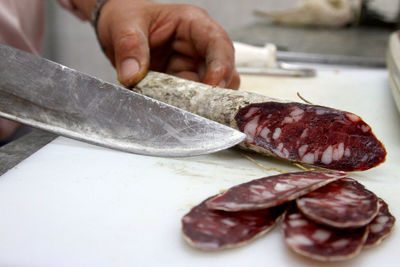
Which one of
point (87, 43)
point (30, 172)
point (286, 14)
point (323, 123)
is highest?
point (323, 123)

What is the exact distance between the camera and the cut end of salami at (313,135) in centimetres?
124

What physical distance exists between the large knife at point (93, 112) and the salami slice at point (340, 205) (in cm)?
33

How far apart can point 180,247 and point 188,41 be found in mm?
1393

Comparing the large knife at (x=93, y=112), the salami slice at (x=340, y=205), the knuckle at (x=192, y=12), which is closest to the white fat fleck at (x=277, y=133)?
the large knife at (x=93, y=112)

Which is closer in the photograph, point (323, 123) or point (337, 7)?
point (323, 123)

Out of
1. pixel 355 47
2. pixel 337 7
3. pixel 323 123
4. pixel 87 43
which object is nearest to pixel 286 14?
pixel 337 7

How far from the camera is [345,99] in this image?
2041mm

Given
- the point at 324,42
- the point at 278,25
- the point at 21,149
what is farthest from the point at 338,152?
the point at 278,25

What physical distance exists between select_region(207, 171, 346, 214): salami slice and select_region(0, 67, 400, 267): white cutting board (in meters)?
0.08

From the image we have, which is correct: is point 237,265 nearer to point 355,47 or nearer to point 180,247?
point 180,247

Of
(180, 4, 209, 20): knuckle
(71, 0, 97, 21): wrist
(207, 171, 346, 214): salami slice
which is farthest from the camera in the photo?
(71, 0, 97, 21): wrist

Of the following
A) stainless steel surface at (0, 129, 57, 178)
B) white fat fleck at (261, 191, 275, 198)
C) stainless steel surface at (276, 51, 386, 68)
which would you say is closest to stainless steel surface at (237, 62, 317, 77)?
stainless steel surface at (276, 51, 386, 68)

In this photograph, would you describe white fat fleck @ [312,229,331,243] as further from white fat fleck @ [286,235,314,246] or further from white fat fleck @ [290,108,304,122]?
white fat fleck @ [290,108,304,122]

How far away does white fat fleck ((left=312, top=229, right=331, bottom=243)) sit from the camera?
87 centimetres
